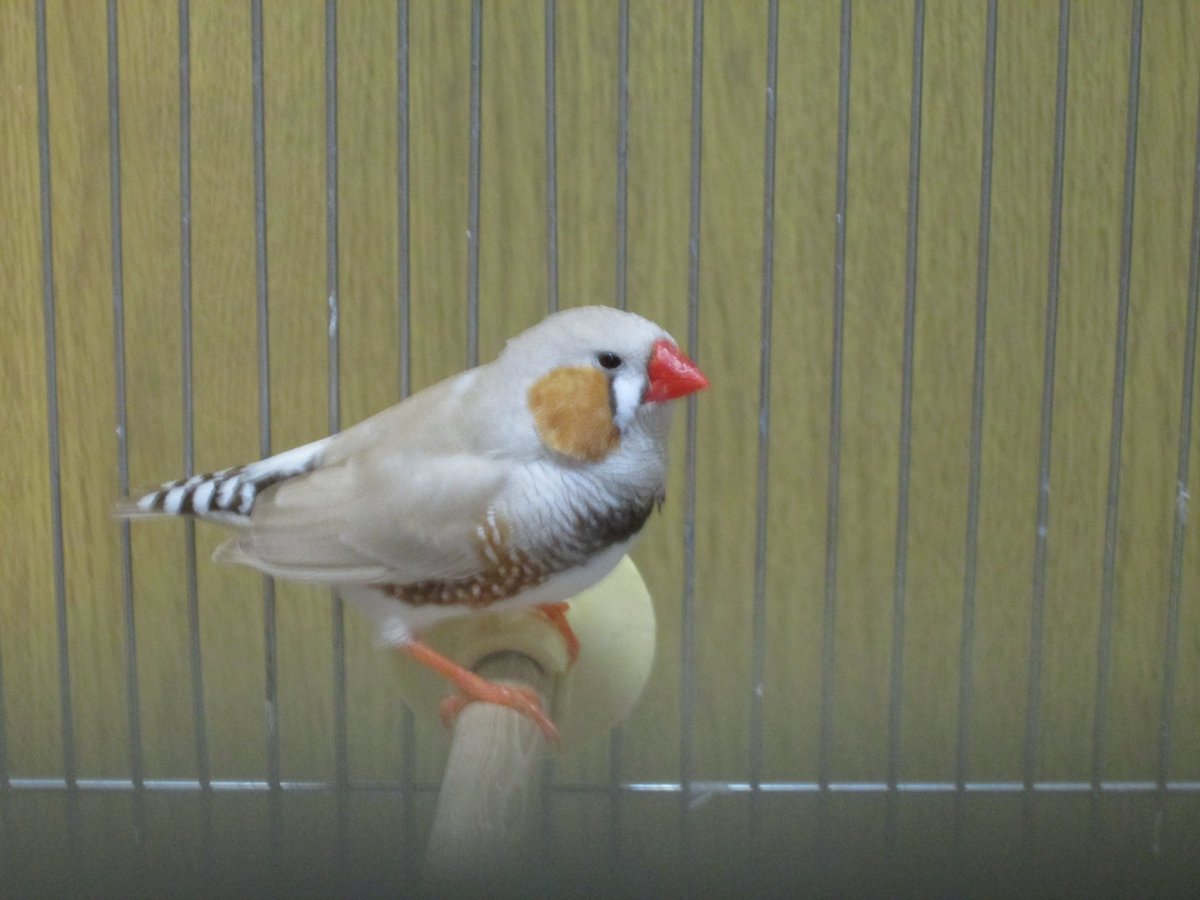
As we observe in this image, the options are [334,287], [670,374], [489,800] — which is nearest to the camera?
[489,800]

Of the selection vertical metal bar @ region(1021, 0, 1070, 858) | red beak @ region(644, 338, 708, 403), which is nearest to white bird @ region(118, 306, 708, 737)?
red beak @ region(644, 338, 708, 403)

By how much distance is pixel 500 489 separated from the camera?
2.37ft

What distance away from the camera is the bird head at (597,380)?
2.31 ft

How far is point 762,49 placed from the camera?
0.96m

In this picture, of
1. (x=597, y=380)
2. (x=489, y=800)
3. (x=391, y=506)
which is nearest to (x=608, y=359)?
(x=597, y=380)

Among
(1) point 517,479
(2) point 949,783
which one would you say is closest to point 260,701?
(1) point 517,479

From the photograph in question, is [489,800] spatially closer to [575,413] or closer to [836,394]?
[575,413]

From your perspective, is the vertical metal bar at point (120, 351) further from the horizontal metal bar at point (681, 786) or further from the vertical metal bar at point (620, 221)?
the vertical metal bar at point (620, 221)

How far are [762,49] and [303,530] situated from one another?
1.51ft

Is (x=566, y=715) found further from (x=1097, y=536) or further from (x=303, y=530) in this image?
(x=1097, y=536)

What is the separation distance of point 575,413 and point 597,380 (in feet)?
0.07

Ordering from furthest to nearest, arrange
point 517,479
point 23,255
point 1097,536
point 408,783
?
1. point 1097,536
2. point 23,255
3. point 408,783
4. point 517,479

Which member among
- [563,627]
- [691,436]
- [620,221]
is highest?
[620,221]

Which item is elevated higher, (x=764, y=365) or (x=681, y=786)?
(x=764, y=365)
